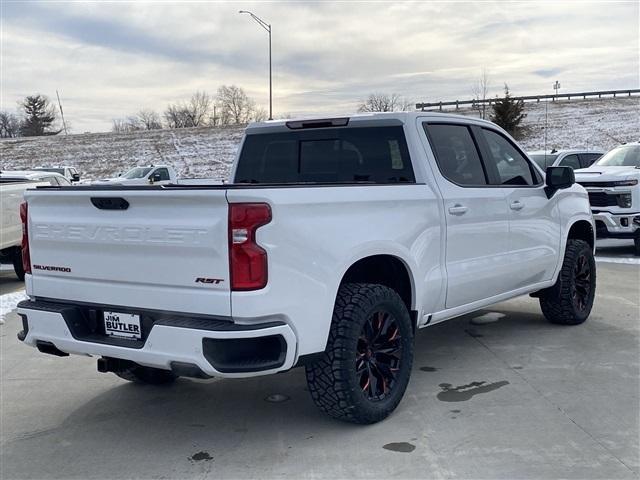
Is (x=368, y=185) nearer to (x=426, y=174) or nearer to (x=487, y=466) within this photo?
(x=426, y=174)

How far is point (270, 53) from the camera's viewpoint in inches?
1352

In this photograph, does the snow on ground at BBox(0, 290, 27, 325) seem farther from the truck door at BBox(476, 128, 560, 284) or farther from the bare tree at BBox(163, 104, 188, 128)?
the bare tree at BBox(163, 104, 188, 128)

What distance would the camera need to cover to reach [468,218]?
4.89 metres

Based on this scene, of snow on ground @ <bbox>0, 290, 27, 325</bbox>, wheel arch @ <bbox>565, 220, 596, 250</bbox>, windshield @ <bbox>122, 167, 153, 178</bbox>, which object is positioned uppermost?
windshield @ <bbox>122, 167, 153, 178</bbox>

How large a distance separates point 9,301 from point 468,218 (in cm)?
631

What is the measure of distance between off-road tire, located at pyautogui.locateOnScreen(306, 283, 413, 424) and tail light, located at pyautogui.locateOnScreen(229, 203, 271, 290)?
28.8 inches

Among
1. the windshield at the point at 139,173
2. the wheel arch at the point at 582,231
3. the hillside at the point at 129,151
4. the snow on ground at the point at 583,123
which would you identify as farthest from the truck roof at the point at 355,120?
the snow on ground at the point at 583,123

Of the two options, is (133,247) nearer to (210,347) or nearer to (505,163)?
(210,347)

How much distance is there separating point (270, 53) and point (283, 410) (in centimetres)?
3188

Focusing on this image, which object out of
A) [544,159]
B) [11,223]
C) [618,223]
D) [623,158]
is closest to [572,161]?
[544,159]

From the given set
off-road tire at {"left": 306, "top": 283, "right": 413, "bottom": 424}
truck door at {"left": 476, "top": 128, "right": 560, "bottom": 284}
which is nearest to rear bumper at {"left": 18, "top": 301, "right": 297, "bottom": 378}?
off-road tire at {"left": 306, "top": 283, "right": 413, "bottom": 424}


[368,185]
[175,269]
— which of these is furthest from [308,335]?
[368,185]

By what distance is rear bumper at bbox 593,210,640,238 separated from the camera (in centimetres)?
1059

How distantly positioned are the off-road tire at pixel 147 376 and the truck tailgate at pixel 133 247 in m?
1.08
